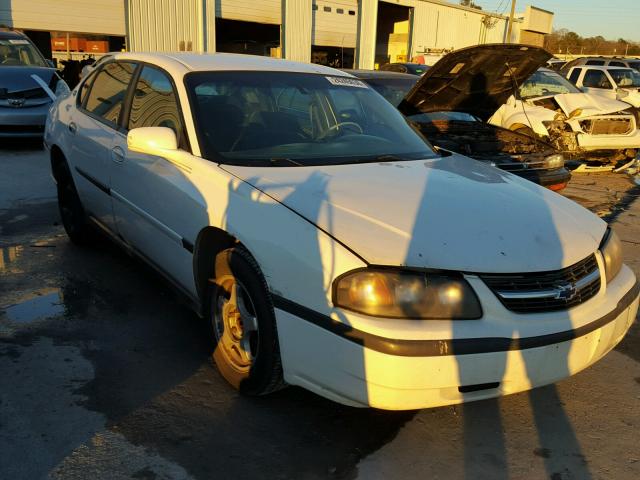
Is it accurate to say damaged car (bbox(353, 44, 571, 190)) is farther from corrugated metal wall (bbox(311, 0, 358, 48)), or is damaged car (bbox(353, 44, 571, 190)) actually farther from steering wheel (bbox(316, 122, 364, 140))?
corrugated metal wall (bbox(311, 0, 358, 48))

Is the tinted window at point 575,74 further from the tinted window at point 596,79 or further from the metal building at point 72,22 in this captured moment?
the metal building at point 72,22

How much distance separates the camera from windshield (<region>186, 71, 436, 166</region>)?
10.8ft

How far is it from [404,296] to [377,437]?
2.50 ft

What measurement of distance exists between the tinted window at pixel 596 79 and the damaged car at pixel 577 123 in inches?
239

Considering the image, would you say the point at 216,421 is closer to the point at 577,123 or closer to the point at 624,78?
the point at 577,123

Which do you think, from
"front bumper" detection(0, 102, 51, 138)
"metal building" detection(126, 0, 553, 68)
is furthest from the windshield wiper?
"metal building" detection(126, 0, 553, 68)

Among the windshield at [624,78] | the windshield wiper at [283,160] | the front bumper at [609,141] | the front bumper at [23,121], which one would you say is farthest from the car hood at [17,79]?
the windshield at [624,78]

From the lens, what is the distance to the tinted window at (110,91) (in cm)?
416

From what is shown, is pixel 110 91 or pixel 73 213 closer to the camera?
pixel 110 91

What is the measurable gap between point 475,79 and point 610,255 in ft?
13.8

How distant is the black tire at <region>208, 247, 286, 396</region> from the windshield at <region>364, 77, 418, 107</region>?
5.17 metres

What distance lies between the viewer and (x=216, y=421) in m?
2.74

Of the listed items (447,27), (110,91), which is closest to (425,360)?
(110,91)

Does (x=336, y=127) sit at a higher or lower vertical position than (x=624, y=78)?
higher
